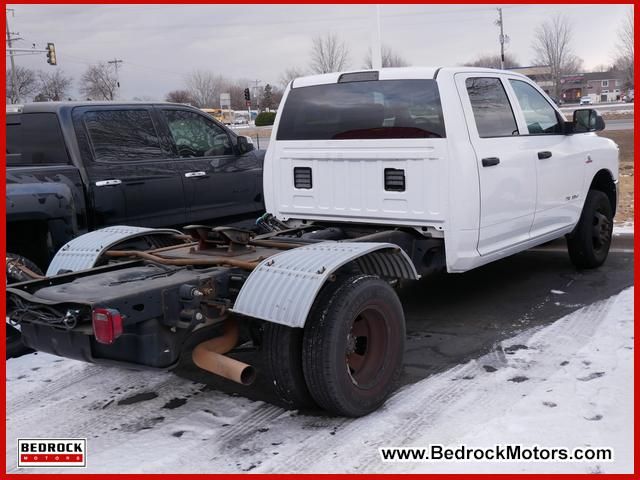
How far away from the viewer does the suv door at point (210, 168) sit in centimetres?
671

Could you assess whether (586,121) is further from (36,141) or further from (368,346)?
(36,141)

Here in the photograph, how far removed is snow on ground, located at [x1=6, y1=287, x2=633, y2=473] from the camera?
351 cm

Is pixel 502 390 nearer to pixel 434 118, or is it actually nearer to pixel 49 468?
pixel 434 118

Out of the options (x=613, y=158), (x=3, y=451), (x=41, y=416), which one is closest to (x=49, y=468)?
(x=3, y=451)

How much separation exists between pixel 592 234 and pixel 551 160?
140 cm

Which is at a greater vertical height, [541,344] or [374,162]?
[374,162]

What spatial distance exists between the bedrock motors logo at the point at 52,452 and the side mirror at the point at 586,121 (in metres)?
5.07

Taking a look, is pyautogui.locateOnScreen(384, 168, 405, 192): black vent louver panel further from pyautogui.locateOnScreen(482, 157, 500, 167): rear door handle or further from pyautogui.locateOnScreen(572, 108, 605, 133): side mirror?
pyautogui.locateOnScreen(572, 108, 605, 133): side mirror

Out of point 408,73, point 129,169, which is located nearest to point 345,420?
point 408,73

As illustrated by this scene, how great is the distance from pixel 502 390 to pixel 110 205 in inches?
144

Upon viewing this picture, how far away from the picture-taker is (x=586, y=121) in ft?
21.1

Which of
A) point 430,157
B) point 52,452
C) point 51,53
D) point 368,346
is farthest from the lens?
point 51,53

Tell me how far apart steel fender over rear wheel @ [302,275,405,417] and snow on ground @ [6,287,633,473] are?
17 cm

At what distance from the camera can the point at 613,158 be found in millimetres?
7199
